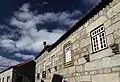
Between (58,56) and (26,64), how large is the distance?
43.8ft

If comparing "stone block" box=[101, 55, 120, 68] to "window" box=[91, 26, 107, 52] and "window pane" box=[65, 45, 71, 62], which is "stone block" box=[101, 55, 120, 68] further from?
"window pane" box=[65, 45, 71, 62]

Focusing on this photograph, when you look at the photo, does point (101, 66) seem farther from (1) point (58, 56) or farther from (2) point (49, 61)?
(2) point (49, 61)

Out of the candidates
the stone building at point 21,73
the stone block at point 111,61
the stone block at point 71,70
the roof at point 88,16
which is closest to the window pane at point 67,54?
the stone block at point 71,70

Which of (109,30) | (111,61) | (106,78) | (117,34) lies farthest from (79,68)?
(117,34)

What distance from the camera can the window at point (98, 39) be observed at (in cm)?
806

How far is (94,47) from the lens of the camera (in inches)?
339

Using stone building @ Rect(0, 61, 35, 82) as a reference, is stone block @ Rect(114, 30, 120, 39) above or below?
above

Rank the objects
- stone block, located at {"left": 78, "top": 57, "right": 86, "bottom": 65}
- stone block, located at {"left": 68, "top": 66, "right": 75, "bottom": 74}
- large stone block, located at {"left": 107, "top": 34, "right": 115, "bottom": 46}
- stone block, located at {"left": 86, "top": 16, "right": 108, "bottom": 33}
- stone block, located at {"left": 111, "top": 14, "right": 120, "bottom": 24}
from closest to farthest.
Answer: stone block, located at {"left": 111, "top": 14, "right": 120, "bottom": 24} < large stone block, located at {"left": 107, "top": 34, "right": 115, "bottom": 46} < stone block, located at {"left": 86, "top": 16, "right": 108, "bottom": 33} < stone block, located at {"left": 78, "top": 57, "right": 86, "bottom": 65} < stone block, located at {"left": 68, "top": 66, "right": 75, "bottom": 74}

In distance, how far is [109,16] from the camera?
7.46 m

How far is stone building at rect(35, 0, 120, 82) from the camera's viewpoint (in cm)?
703

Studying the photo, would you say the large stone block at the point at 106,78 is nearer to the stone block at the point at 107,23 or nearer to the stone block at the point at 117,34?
the stone block at the point at 117,34

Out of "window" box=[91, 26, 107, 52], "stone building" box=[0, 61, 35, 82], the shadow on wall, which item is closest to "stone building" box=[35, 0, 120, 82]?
"window" box=[91, 26, 107, 52]

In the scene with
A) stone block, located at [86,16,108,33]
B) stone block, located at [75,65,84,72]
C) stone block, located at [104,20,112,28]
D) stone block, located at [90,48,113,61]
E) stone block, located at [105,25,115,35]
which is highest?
stone block, located at [86,16,108,33]

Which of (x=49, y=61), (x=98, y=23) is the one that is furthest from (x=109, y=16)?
(x=49, y=61)
